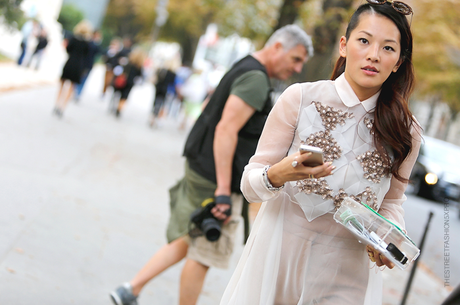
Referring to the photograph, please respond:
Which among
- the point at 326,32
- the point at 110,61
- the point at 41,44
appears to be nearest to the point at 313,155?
the point at 326,32

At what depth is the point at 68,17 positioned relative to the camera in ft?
153

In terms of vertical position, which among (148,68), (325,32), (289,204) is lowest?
(148,68)

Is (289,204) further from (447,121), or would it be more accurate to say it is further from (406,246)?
(447,121)

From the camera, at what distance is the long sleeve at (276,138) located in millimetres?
2209

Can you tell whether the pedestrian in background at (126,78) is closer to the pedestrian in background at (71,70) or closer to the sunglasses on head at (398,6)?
the pedestrian in background at (71,70)

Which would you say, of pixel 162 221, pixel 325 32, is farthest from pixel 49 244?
pixel 325 32

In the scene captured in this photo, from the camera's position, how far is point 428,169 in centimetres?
1652

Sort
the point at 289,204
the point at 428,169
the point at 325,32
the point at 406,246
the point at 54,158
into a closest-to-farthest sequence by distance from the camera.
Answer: the point at 406,246 → the point at 289,204 → the point at 54,158 → the point at 325,32 → the point at 428,169

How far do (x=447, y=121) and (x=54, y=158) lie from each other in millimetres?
35622

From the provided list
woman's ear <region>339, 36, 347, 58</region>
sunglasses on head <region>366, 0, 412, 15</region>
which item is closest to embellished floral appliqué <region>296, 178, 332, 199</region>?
woman's ear <region>339, 36, 347, 58</region>

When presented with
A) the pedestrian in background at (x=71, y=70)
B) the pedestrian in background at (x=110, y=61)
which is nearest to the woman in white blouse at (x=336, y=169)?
the pedestrian in background at (x=71, y=70)

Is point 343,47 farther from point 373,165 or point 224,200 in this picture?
point 224,200

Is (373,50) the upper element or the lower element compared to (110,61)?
upper

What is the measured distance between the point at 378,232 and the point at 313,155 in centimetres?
45
